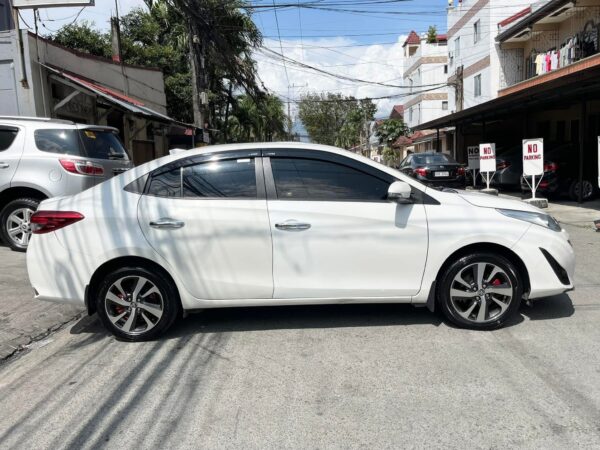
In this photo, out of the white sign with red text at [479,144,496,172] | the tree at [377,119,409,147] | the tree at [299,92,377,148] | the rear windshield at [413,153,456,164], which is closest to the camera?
the white sign with red text at [479,144,496,172]

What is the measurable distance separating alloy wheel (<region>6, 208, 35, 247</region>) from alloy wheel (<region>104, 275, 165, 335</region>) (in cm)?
405

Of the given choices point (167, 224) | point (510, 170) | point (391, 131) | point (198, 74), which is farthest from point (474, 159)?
point (391, 131)

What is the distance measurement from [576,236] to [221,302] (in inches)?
291

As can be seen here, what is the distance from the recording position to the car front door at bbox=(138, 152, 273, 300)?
14.5ft

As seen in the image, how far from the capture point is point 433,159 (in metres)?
16.7

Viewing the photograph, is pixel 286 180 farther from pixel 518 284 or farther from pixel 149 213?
pixel 518 284

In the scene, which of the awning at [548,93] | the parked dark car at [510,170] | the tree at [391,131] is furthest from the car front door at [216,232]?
the tree at [391,131]

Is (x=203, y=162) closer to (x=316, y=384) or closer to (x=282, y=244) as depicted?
(x=282, y=244)

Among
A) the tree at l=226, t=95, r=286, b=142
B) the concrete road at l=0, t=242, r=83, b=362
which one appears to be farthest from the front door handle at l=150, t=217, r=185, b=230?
the tree at l=226, t=95, r=286, b=142

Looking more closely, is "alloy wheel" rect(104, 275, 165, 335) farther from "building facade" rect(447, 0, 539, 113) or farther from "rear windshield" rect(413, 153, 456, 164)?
"building facade" rect(447, 0, 539, 113)

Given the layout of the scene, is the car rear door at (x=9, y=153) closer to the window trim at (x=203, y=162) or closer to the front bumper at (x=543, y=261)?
the window trim at (x=203, y=162)

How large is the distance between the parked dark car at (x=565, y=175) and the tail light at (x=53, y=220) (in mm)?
12812

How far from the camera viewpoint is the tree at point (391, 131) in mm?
53781

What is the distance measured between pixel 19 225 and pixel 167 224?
15.2ft
